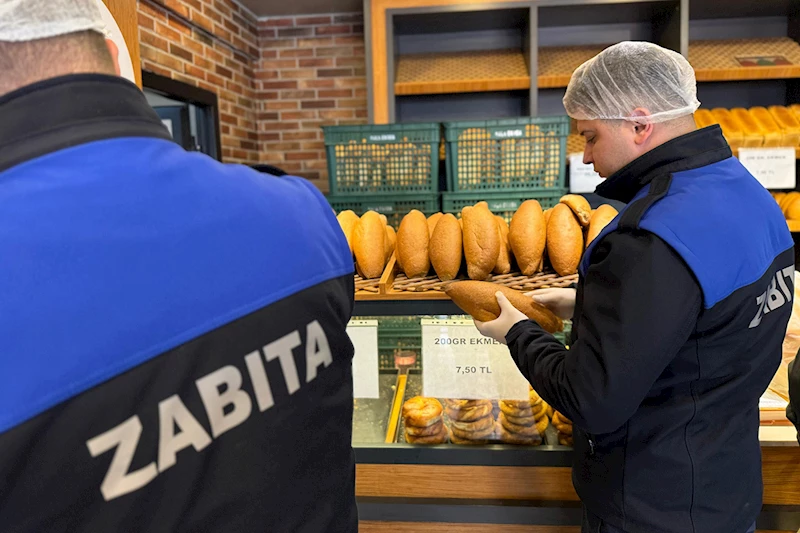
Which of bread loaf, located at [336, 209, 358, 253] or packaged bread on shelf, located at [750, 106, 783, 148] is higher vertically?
packaged bread on shelf, located at [750, 106, 783, 148]

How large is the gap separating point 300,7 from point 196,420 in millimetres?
3529

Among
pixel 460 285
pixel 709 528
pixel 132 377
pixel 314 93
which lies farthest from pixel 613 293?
pixel 314 93

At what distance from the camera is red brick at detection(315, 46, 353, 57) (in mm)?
3686

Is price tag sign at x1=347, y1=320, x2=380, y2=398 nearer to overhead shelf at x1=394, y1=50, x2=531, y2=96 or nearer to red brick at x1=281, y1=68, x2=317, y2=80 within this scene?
overhead shelf at x1=394, y1=50, x2=531, y2=96

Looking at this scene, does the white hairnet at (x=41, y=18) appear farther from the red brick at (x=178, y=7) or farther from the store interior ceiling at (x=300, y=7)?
the store interior ceiling at (x=300, y=7)

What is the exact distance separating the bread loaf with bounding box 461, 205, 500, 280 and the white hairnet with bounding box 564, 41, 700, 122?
0.35 metres

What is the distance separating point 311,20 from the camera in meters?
3.66

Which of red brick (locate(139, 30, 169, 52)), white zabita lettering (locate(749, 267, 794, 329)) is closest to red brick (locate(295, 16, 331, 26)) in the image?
red brick (locate(139, 30, 169, 52))

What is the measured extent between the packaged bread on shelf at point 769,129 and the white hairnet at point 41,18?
306cm

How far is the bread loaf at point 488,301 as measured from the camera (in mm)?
1226

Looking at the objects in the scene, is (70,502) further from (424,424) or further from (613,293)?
(424,424)

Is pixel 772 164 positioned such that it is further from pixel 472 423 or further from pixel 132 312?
pixel 132 312

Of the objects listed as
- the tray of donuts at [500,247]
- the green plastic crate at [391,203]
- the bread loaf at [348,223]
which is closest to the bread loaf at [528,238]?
the tray of donuts at [500,247]

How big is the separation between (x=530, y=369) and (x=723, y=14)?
10.1 ft
